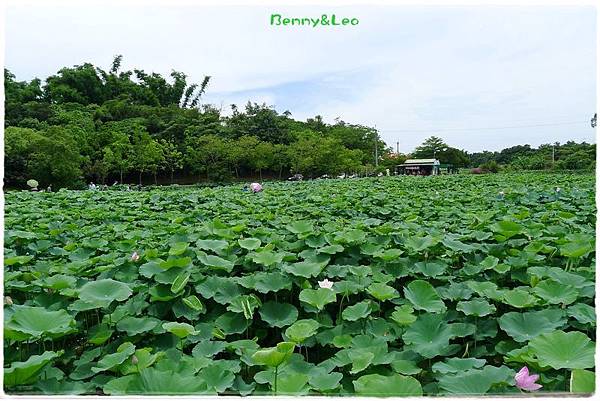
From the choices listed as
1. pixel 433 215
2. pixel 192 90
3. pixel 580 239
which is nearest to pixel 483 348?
pixel 580 239

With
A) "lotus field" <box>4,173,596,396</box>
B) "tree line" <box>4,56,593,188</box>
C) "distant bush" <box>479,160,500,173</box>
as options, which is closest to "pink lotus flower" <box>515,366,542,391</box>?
"lotus field" <box>4,173,596,396</box>

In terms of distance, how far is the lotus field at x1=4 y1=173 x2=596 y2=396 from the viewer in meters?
0.71

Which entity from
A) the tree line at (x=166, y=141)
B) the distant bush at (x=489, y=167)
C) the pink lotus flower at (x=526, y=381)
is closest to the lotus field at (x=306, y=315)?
the pink lotus flower at (x=526, y=381)

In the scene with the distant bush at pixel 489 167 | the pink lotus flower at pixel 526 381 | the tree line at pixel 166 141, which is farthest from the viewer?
the distant bush at pixel 489 167

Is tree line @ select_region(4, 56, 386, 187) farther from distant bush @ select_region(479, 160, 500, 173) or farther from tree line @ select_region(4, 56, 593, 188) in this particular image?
distant bush @ select_region(479, 160, 500, 173)

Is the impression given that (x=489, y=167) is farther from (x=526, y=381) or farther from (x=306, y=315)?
(x=526, y=381)

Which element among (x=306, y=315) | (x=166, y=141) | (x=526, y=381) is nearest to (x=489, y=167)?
(x=166, y=141)

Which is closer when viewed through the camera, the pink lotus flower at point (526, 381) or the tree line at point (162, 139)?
the pink lotus flower at point (526, 381)

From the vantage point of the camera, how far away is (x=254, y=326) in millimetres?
1009

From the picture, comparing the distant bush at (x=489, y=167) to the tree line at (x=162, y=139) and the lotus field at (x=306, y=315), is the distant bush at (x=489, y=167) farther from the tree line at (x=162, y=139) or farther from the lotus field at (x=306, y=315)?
the lotus field at (x=306, y=315)

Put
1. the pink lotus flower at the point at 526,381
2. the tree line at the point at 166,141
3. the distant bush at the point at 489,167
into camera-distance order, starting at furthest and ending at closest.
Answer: the distant bush at the point at 489,167, the tree line at the point at 166,141, the pink lotus flower at the point at 526,381

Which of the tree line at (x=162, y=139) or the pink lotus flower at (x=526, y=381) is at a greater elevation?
the tree line at (x=162, y=139)

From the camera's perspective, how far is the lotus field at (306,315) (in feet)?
2.33

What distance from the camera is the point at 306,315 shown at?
1024 millimetres
